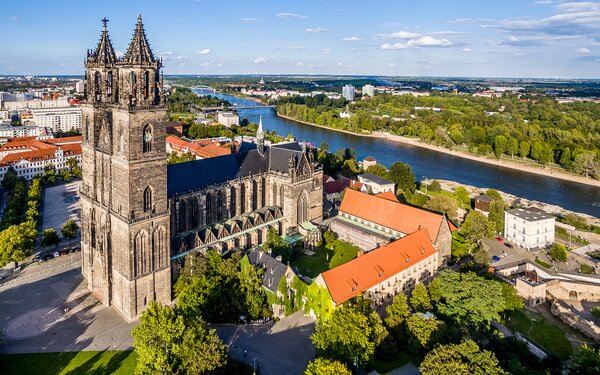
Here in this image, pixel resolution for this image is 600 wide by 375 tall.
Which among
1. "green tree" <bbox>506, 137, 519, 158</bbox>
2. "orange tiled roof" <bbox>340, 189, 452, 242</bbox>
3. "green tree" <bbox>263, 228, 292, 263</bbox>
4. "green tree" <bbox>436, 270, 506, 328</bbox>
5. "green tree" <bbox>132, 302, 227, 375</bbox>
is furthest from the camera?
"green tree" <bbox>506, 137, 519, 158</bbox>

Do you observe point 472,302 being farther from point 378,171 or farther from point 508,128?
point 508,128

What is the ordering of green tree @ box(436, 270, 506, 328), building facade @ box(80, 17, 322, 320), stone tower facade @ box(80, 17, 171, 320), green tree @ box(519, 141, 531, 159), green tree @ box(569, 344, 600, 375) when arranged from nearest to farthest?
1. green tree @ box(569, 344, 600, 375)
2. green tree @ box(436, 270, 506, 328)
3. stone tower facade @ box(80, 17, 171, 320)
4. building facade @ box(80, 17, 322, 320)
5. green tree @ box(519, 141, 531, 159)

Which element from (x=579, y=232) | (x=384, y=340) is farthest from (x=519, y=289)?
(x=579, y=232)

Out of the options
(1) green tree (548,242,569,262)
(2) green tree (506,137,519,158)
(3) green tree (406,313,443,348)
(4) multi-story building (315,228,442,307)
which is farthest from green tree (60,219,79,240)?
(2) green tree (506,137,519,158)

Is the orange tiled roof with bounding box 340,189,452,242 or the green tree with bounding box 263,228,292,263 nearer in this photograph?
Answer: the green tree with bounding box 263,228,292,263

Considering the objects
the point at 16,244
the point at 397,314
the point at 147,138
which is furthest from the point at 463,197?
the point at 16,244

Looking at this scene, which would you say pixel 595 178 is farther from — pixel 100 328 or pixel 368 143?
pixel 100 328

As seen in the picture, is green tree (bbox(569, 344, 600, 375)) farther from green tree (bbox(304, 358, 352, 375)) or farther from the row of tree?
the row of tree
